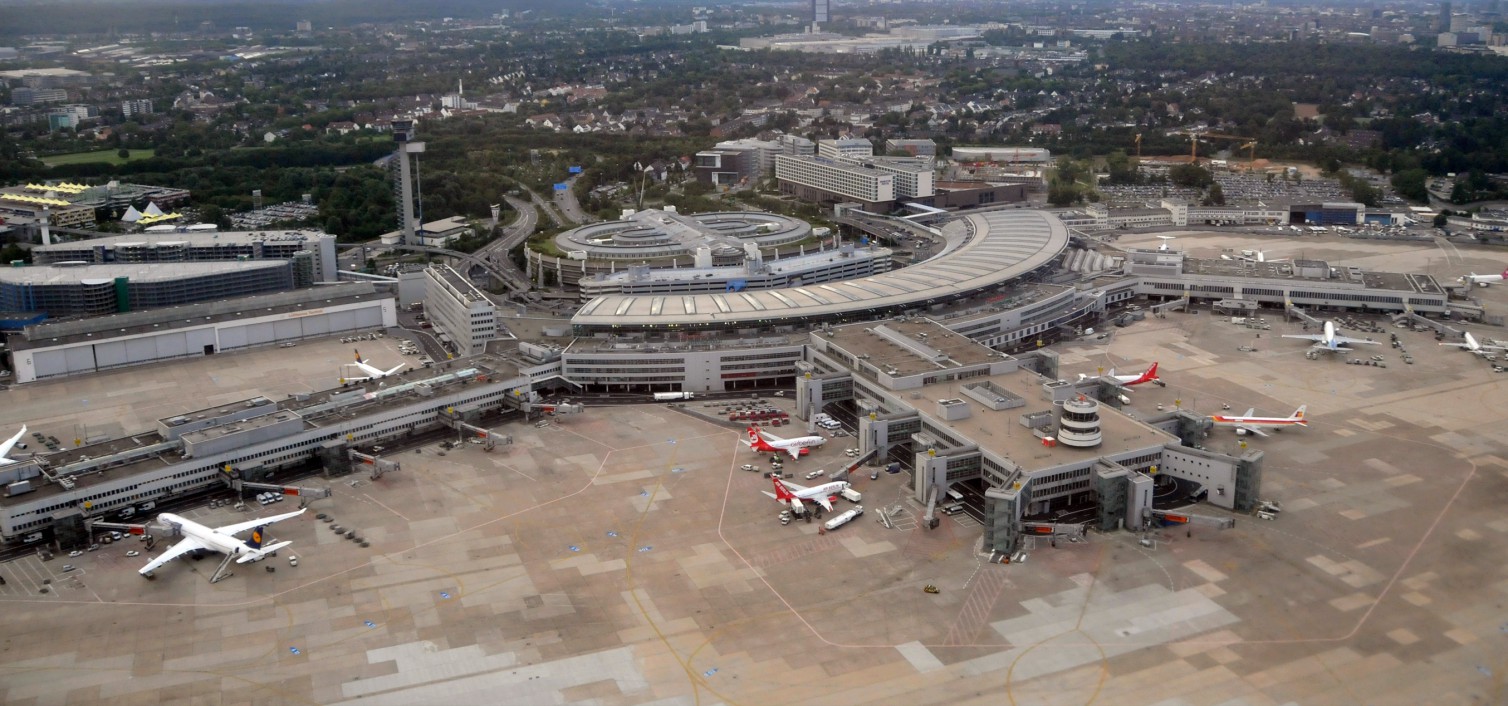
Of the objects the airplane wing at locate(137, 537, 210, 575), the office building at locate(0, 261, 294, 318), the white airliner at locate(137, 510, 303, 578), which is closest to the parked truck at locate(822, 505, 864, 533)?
the white airliner at locate(137, 510, 303, 578)

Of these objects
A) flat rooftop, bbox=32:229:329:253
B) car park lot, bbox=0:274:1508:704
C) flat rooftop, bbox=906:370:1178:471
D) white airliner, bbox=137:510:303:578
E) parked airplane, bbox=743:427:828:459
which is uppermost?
flat rooftop, bbox=32:229:329:253

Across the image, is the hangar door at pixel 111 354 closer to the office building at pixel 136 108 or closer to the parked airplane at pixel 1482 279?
the parked airplane at pixel 1482 279

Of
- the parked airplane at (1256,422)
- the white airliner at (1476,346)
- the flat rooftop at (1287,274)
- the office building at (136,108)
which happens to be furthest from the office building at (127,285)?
the office building at (136,108)

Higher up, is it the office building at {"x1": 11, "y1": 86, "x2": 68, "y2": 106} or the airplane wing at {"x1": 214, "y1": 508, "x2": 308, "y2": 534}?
the office building at {"x1": 11, "y1": 86, "x2": 68, "y2": 106}

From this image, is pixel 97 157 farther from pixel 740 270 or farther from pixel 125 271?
pixel 740 270

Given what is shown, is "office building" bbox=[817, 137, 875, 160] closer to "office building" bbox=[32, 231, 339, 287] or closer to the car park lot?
"office building" bbox=[32, 231, 339, 287]

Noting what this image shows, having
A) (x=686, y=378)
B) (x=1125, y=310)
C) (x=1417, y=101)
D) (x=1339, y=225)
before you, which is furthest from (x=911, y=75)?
(x=686, y=378)
